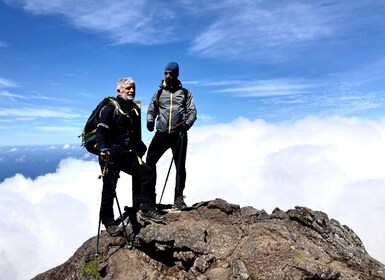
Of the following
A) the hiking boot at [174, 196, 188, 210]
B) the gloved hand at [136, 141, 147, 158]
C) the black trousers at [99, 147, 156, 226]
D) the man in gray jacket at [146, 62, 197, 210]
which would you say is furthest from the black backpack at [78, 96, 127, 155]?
the hiking boot at [174, 196, 188, 210]

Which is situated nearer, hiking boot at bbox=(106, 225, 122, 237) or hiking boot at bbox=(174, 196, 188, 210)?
hiking boot at bbox=(106, 225, 122, 237)

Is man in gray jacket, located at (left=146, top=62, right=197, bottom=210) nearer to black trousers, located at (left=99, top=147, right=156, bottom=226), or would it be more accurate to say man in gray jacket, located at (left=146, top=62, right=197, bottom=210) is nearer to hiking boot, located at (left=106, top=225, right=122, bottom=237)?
black trousers, located at (left=99, top=147, right=156, bottom=226)

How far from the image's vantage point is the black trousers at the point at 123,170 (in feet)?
36.3

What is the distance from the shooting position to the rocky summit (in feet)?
31.7

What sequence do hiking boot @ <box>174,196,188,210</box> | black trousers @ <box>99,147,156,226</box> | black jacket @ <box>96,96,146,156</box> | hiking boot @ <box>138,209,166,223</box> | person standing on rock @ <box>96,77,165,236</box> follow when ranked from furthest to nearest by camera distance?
hiking boot @ <box>174,196,188,210</box>, hiking boot @ <box>138,209,166,223</box>, black trousers @ <box>99,147,156,226</box>, person standing on rock @ <box>96,77,165,236</box>, black jacket @ <box>96,96,146,156</box>

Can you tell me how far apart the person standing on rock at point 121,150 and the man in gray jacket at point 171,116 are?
1.48m

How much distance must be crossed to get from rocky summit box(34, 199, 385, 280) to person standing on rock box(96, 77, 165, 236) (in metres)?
0.93

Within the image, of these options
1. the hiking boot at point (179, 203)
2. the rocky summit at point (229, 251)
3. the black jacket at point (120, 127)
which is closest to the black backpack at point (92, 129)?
the black jacket at point (120, 127)

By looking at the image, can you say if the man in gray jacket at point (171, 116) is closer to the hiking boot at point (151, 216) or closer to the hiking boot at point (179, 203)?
the hiking boot at point (179, 203)

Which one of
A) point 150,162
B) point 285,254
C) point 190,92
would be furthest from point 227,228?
point 190,92

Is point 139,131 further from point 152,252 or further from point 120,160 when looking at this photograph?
point 152,252

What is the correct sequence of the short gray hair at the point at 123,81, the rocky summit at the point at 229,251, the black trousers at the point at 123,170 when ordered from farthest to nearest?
1. the black trousers at the point at 123,170
2. the short gray hair at the point at 123,81
3. the rocky summit at the point at 229,251

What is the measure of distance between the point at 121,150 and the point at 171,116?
304cm

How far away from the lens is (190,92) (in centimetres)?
1357
